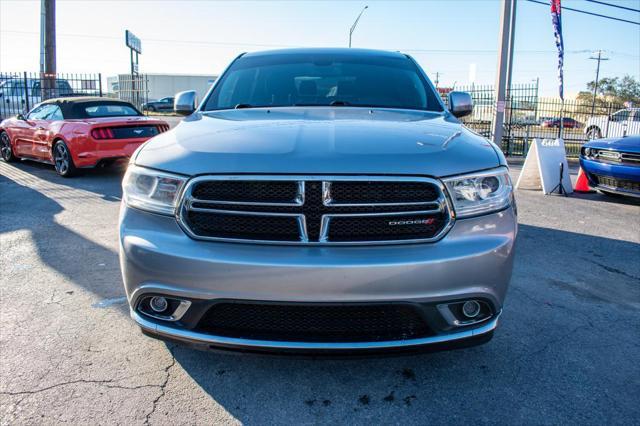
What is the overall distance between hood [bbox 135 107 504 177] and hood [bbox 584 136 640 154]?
564 cm

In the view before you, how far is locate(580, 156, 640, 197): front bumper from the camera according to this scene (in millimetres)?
7246

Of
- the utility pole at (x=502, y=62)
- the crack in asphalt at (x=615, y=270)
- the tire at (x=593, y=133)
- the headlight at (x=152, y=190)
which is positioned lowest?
the crack in asphalt at (x=615, y=270)

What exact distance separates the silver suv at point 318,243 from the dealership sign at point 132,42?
24.1 m

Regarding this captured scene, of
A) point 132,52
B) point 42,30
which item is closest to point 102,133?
point 42,30

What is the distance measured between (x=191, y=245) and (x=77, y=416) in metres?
0.94

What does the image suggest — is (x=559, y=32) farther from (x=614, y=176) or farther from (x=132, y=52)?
(x=132, y=52)

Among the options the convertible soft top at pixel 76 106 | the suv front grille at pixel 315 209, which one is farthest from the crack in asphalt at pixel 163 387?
the convertible soft top at pixel 76 106

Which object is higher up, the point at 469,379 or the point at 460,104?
the point at 460,104

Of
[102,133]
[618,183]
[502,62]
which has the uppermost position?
[502,62]

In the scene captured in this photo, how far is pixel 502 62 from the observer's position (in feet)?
44.5

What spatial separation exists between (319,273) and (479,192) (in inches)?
33.6

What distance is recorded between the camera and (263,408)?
2348 millimetres

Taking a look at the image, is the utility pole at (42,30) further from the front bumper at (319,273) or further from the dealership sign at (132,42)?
the front bumper at (319,273)

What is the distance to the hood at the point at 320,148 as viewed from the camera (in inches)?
87.3
